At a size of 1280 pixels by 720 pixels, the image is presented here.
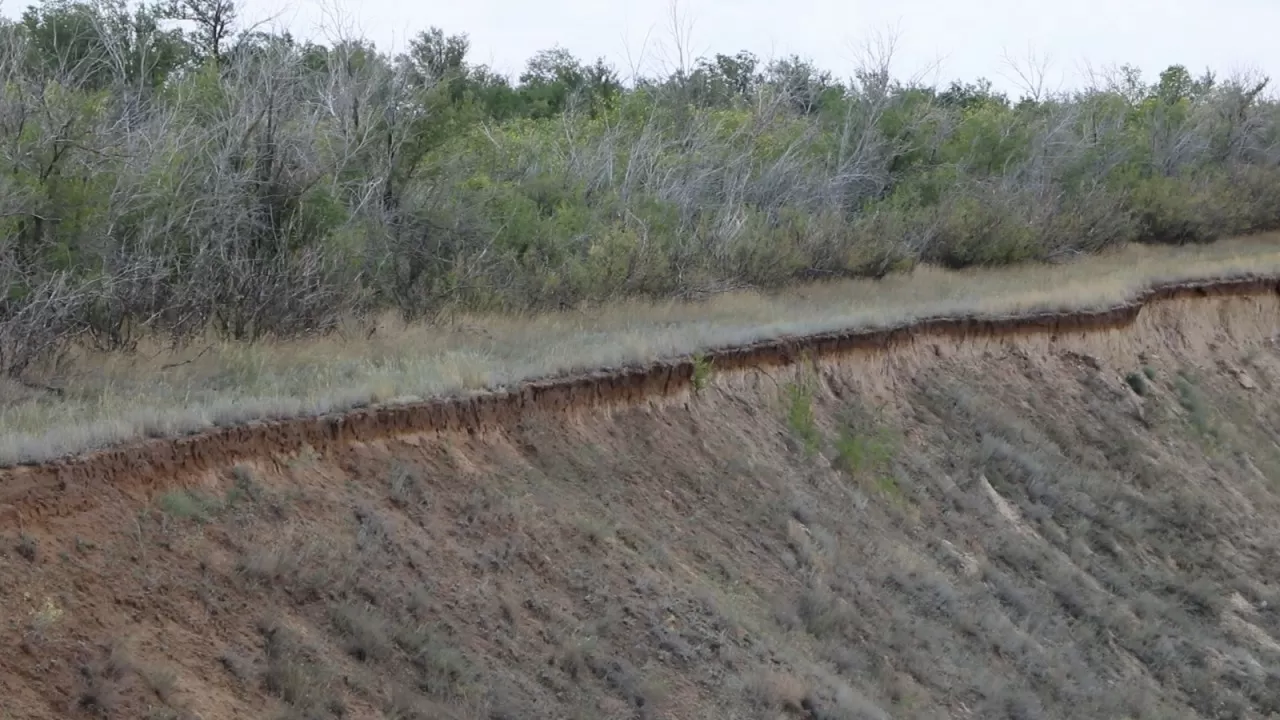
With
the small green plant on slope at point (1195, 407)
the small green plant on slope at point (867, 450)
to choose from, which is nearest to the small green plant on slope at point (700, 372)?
the small green plant on slope at point (867, 450)

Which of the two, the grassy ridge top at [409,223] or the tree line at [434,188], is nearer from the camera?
the grassy ridge top at [409,223]

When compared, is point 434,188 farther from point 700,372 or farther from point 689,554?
point 689,554

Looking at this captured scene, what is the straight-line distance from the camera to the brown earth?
766 centimetres

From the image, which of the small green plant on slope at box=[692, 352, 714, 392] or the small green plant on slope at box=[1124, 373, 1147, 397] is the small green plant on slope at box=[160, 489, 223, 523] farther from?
the small green plant on slope at box=[1124, 373, 1147, 397]

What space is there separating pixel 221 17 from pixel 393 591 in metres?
21.9

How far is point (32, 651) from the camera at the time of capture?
6.80 metres

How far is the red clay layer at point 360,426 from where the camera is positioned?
7742 millimetres

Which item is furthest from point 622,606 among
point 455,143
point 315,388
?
point 455,143

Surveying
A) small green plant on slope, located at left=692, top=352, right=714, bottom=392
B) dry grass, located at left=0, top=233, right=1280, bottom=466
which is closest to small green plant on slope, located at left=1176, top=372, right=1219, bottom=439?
dry grass, located at left=0, top=233, right=1280, bottom=466

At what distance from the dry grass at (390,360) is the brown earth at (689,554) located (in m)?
0.22

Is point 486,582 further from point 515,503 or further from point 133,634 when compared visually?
point 133,634

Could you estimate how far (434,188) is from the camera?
2017cm

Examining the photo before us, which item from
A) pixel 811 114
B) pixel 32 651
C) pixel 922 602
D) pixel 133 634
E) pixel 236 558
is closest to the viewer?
pixel 32 651

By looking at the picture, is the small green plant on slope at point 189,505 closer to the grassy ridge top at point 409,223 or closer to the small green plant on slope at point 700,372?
the grassy ridge top at point 409,223
